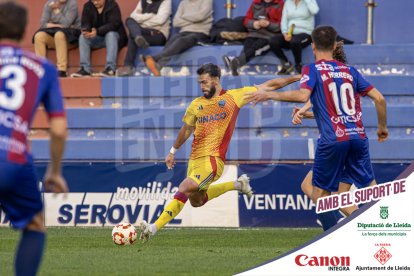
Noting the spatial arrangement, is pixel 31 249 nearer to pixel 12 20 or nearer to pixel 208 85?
pixel 12 20

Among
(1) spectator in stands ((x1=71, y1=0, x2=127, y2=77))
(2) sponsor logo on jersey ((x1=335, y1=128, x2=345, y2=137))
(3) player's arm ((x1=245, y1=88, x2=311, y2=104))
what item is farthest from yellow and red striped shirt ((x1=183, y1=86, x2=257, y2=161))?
(1) spectator in stands ((x1=71, y1=0, x2=127, y2=77))

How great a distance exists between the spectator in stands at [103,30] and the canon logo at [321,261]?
434 inches

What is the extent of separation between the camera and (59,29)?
1945 cm

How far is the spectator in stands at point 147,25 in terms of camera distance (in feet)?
62.5

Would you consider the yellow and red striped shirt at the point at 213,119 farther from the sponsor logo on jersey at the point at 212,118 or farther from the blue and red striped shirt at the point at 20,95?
the blue and red striped shirt at the point at 20,95

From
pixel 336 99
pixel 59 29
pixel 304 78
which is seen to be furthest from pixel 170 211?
pixel 59 29

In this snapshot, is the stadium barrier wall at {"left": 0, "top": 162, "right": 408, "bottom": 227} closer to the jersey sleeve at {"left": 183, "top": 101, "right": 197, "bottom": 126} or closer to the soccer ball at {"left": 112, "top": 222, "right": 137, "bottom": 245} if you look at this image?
the jersey sleeve at {"left": 183, "top": 101, "right": 197, "bottom": 126}

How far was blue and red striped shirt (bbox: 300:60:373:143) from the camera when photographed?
33.1 feet

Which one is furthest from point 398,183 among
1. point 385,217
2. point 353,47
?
point 353,47

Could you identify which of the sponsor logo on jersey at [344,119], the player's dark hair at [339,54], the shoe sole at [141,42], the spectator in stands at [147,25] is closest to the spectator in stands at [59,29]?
the spectator in stands at [147,25]

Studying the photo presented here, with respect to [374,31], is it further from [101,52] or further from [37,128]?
[37,128]

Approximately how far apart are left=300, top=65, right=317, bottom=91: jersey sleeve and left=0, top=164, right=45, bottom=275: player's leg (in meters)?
3.71

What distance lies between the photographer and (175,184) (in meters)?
16.1

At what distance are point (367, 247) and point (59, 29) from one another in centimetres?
1200
